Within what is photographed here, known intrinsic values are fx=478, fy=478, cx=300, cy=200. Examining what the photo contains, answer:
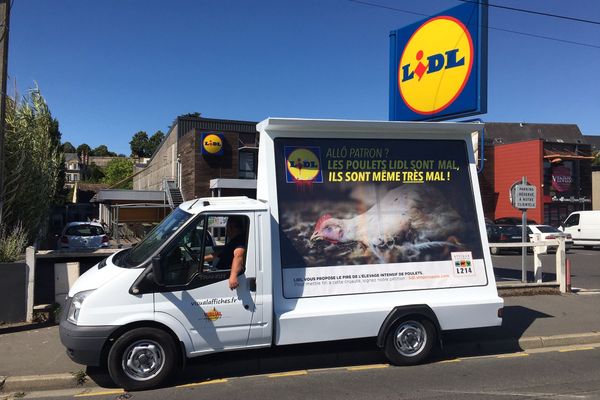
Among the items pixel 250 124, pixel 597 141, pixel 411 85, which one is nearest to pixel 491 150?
pixel 250 124

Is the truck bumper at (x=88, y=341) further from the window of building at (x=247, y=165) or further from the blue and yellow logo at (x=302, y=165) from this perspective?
the window of building at (x=247, y=165)

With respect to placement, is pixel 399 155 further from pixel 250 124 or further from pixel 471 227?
pixel 250 124

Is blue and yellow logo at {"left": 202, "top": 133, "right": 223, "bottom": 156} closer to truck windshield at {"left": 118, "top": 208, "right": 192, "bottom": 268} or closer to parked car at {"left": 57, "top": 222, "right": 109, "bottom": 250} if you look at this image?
parked car at {"left": 57, "top": 222, "right": 109, "bottom": 250}

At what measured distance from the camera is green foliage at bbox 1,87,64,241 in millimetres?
8477

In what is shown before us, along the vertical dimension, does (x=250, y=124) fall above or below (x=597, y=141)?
below

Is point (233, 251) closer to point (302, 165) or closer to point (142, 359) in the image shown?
point (302, 165)

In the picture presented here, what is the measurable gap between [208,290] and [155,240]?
885mm

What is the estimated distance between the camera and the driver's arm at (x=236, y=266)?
202 inches

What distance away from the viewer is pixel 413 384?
5180 mm

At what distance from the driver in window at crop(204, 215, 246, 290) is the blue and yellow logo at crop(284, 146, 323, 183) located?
32.1 inches

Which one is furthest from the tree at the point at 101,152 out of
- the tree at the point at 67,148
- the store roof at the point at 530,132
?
the store roof at the point at 530,132

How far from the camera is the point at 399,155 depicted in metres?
6.09

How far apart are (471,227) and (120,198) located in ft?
99.2

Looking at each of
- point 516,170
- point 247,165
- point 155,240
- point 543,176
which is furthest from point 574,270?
point 247,165
